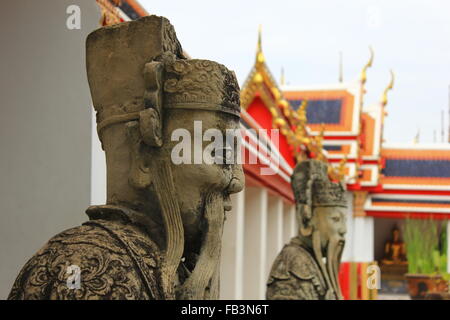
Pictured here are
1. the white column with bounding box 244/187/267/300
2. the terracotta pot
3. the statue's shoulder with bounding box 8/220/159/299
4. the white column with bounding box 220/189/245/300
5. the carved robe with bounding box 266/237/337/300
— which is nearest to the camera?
the statue's shoulder with bounding box 8/220/159/299

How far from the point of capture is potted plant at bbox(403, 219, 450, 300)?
13.2 m

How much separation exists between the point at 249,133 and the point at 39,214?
290cm

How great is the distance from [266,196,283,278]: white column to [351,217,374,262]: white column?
648 cm

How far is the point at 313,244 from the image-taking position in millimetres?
5098

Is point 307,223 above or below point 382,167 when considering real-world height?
below

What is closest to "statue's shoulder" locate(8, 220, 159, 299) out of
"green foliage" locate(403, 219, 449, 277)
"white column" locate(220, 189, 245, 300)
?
"white column" locate(220, 189, 245, 300)

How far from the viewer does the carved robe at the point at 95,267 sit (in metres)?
1.91

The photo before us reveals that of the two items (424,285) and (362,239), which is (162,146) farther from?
(362,239)

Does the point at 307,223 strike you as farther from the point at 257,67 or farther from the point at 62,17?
the point at 257,67

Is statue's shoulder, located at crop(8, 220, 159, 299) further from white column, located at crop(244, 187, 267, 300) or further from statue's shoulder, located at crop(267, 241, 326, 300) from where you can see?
white column, located at crop(244, 187, 267, 300)

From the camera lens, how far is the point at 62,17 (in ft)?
13.1

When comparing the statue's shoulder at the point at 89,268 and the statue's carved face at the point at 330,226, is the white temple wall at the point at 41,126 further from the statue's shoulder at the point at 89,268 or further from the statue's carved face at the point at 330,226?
the statue's carved face at the point at 330,226

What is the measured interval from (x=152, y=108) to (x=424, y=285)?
480 inches
